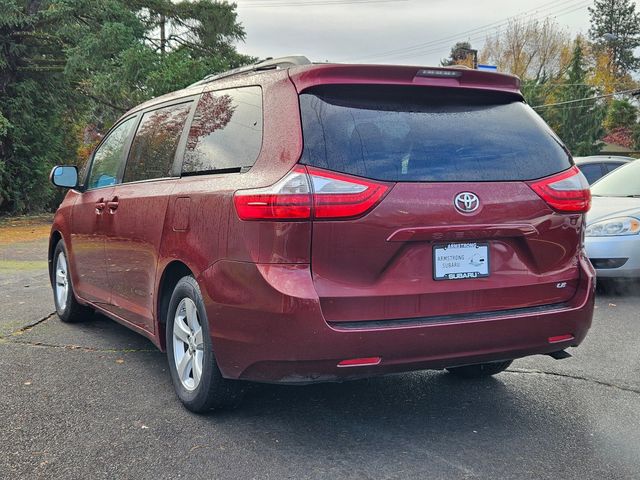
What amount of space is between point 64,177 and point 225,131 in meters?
2.34

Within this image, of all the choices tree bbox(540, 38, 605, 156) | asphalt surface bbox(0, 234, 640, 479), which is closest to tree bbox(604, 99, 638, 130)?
tree bbox(540, 38, 605, 156)

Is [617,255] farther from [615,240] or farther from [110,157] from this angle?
[110,157]

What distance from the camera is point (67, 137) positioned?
72.6 ft

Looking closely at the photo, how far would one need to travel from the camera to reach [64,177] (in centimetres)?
530

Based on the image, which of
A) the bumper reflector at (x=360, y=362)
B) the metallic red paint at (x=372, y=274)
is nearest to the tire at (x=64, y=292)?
the metallic red paint at (x=372, y=274)

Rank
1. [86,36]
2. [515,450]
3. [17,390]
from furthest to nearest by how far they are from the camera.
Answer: [86,36], [17,390], [515,450]

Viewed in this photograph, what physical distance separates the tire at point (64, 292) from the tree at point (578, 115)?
139 feet

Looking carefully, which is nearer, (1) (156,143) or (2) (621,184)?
(1) (156,143)

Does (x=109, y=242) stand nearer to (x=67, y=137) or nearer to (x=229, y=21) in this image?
(x=229, y=21)

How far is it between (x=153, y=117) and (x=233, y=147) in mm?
1346

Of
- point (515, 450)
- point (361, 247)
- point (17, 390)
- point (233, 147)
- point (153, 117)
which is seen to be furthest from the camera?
point (153, 117)

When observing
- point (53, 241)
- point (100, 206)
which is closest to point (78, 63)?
point (53, 241)

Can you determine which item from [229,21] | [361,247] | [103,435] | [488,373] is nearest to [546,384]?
[488,373]

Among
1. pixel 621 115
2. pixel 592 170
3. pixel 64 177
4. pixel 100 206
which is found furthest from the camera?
pixel 621 115
